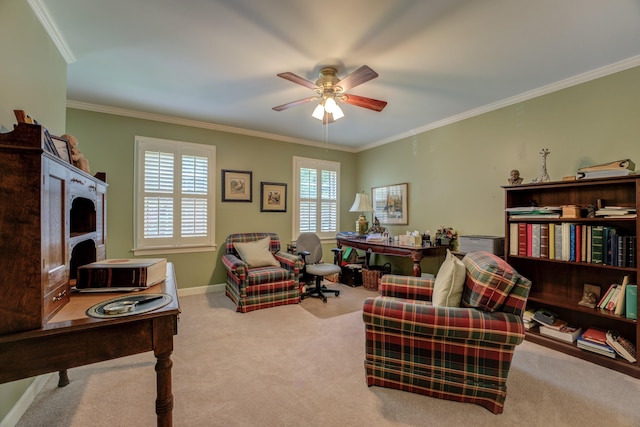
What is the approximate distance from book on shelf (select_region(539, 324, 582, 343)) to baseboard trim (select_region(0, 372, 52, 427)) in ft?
13.0

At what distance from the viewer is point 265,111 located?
3.62 metres

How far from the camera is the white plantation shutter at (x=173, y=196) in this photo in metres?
3.72

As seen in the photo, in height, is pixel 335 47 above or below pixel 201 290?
above

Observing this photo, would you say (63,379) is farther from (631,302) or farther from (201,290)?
(631,302)

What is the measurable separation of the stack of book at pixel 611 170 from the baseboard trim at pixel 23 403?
427 centimetres

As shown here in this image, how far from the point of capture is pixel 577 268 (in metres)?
2.63

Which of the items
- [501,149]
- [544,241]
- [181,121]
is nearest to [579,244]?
[544,241]

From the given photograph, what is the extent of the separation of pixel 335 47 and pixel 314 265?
279 cm

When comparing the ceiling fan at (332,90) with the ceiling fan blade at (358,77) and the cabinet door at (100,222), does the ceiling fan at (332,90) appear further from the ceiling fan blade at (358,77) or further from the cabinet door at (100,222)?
the cabinet door at (100,222)

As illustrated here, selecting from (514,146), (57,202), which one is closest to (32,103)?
(57,202)

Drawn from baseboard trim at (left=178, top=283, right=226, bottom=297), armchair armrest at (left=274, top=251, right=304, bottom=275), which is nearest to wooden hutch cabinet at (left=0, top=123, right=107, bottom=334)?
armchair armrest at (left=274, top=251, right=304, bottom=275)

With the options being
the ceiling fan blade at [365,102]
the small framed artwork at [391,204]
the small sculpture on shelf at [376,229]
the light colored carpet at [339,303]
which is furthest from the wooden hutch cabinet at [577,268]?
the small sculpture on shelf at [376,229]

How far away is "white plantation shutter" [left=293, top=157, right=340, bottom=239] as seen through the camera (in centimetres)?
497

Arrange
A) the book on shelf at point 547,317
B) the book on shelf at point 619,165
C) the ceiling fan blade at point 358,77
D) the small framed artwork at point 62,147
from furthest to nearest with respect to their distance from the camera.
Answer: the book on shelf at point 547,317 < the book on shelf at point 619,165 < the ceiling fan blade at point 358,77 < the small framed artwork at point 62,147
